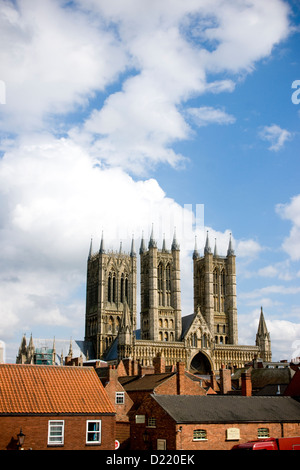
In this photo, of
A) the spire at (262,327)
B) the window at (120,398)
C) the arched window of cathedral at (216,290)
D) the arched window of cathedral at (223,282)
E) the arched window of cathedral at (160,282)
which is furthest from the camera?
the arched window of cathedral at (223,282)

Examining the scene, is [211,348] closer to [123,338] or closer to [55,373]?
[123,338]

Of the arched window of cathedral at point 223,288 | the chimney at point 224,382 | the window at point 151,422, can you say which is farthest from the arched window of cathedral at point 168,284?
the window at point 151,422

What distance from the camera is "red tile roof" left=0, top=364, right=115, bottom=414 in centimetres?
2770

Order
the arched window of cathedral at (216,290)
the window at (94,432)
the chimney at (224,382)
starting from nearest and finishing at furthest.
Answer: the window at (94,432)
the chimney at (224,382)
the arched window of cathedral at (216,290)

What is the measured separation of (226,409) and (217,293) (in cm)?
7564

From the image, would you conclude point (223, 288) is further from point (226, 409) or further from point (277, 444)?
point (277, 444)

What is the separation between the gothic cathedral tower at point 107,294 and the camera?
366 feet

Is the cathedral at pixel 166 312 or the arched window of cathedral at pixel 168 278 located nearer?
the cathedral at pixel 166 312

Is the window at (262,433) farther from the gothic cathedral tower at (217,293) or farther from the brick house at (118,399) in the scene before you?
the gothic cathedral tower at (217,293)

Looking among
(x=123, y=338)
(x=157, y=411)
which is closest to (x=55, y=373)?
(x=157, y=411)

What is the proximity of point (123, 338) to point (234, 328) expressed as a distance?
2449cm

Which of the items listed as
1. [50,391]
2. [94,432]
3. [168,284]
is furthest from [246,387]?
[168,284]

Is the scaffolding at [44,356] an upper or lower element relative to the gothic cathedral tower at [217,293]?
lower

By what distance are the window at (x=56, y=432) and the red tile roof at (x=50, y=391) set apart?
572mm
